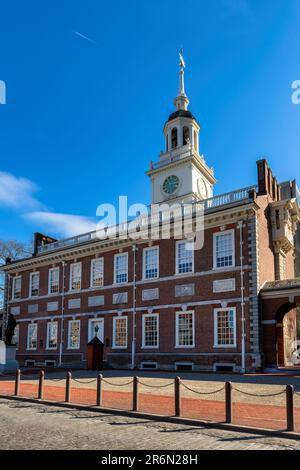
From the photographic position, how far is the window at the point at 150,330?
27.1 metres

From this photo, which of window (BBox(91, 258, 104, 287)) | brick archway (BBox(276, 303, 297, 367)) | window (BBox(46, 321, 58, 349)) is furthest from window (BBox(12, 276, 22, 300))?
brick archway (BBox(276, 303, 297, 367))

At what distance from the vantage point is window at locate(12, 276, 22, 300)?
3766 centimetres

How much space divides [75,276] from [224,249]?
1284 cm

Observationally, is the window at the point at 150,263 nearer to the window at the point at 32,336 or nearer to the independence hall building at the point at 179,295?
the independence hall building at the point at 179,295

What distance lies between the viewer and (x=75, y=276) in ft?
109

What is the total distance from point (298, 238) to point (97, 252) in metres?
24.4

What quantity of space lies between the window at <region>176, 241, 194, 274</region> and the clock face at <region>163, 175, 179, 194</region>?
566 inches

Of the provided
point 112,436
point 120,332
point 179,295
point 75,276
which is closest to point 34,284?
point 75,276

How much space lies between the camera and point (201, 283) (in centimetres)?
2547

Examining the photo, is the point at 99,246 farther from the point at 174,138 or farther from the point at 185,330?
the point at 174,138

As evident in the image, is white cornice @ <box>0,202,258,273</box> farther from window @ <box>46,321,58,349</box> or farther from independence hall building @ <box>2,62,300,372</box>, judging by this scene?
A: window @ <box>46,321,58,349</box>

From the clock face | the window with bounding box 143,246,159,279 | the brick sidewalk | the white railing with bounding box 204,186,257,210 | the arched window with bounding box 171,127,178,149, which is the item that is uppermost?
the arched window with bounding box 171,127,178,149

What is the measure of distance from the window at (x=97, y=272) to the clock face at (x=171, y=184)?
40.0 ft
